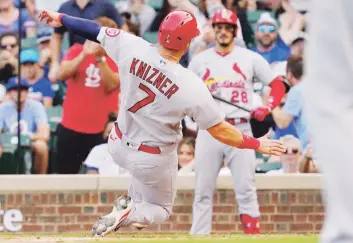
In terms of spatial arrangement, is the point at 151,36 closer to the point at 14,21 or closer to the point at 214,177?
the point at 14,21

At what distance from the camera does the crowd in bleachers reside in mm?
12797

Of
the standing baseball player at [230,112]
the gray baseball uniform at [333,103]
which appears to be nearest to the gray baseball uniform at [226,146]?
the standing baseball player at [230,112]

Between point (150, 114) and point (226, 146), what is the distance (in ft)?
9.61

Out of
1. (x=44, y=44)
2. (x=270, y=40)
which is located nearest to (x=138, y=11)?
(x=44, y=44)

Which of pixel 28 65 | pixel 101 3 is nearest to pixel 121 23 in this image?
pixel 101 3

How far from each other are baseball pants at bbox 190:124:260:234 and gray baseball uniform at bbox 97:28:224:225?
2228mm

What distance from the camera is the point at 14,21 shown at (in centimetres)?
1299

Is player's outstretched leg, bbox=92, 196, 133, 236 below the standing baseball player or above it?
below

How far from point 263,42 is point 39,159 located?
2893 millimetres

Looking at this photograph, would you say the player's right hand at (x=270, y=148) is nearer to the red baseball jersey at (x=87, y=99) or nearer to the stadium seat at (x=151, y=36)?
the red baseball jersey at (x=87, y=99)

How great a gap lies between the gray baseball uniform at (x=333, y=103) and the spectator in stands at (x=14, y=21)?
9386mm

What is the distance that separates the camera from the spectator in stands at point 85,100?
12797 mm

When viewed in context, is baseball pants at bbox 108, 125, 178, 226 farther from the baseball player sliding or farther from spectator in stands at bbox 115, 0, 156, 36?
spectator in stands at bbox 115, 0, 156, 36

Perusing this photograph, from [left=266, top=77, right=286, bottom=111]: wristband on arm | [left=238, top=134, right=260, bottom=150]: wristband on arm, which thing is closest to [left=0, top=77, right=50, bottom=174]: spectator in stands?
[left=266, top=77, right=286, bottom=111]: wristband on arm
